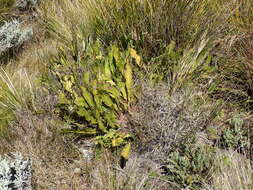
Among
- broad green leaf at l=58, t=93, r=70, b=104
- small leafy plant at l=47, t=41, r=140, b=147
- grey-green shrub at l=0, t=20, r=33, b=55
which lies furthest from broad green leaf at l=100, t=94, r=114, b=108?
grey-green shrub at l=0, t=20, r=33, b=55

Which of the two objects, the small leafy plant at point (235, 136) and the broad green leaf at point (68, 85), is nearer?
the small leafy plant at point (235, 136)

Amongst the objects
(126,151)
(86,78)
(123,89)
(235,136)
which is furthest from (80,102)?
(235,136)

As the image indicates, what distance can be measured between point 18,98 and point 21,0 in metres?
2.30

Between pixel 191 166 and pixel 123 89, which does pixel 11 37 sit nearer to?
pixel 123 89

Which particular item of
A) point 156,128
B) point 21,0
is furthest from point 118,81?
point 21,0

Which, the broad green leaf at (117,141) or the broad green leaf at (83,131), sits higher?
the broad green leaf at (83,131)

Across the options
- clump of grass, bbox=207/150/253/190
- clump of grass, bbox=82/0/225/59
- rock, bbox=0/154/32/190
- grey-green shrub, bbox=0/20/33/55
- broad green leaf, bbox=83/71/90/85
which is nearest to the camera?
clump of grass, bbox=207/150/253/190

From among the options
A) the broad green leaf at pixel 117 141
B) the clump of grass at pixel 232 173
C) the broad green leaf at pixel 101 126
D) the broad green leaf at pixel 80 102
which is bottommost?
the clump of grass at pixel 232 173

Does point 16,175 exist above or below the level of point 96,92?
below

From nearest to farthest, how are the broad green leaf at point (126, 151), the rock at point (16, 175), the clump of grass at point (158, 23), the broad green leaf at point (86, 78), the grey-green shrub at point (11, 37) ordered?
the rock at point (16, 175), the broad green leaf at point (126, 151), the broad green leaf at point (86, 78), the clump of grass at point (158, 23), the grey-green shrub at point (11, 37)

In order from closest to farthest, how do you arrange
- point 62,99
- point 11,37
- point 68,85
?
point 62,99
point 68,85
point 11,37

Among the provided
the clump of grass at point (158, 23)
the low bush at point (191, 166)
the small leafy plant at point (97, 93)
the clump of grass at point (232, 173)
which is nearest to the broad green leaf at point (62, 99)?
the small leafy plant at point (97, 93)

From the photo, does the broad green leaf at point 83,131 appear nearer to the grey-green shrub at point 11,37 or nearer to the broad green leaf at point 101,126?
the broad green leaf at point 101,126

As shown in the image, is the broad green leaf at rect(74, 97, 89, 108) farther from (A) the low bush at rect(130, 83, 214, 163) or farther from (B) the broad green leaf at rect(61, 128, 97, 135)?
(A) the low bush at rect(130, 83, 214, 163)
